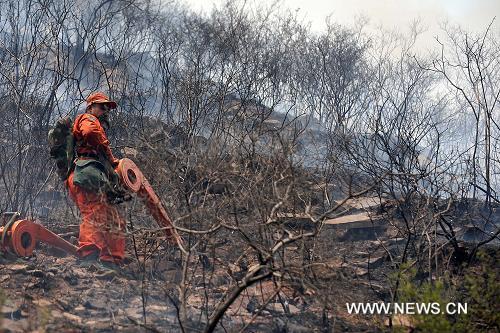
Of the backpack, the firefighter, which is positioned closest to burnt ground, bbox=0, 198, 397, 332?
the firefighter

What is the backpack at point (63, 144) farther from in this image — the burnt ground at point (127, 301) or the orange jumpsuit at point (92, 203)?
the burnt ground at point (127, 301)

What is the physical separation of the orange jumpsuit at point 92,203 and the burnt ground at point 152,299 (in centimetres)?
22

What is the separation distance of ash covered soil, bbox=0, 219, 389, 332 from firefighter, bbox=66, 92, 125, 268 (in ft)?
0.72

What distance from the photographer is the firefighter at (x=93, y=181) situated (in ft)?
18.4

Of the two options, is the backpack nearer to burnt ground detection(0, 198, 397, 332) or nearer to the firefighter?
the firefighter

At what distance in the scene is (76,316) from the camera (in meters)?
4.57

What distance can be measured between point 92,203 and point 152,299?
1.25 meters

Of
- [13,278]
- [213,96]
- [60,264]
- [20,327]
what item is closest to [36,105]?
[213,96]

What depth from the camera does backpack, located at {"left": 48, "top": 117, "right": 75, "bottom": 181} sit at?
5.83 meters

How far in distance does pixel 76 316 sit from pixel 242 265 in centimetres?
198

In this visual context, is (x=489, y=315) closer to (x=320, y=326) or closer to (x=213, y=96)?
(x=320, y=326)

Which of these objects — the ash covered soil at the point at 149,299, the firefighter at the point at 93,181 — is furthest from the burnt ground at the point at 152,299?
the firefighter at the point at 93,181

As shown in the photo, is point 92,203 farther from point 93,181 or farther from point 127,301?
point 127,301

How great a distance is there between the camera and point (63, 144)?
5.90 meters
